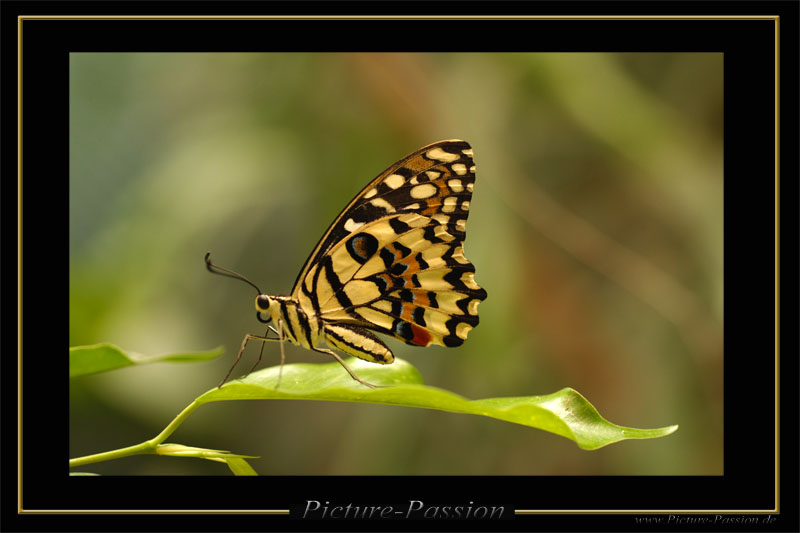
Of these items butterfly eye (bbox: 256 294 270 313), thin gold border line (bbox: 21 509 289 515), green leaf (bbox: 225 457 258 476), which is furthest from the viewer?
butterfly eye (bbox: 256 294 270 313)

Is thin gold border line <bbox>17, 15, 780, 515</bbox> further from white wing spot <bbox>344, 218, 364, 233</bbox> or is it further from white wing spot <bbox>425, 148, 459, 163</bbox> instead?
white wing spot <bbox>344, 218, 364, 233</bbox>

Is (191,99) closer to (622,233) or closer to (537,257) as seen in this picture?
(537,257)

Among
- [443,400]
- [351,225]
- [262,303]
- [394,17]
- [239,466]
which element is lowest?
[239,466]

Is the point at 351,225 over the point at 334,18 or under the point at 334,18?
under

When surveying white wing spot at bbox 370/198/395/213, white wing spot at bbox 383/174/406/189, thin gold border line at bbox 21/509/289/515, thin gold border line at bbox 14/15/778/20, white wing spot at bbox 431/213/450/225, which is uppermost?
thin gold border line at bbox 14/15/778/20

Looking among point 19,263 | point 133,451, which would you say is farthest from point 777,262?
point 19,263

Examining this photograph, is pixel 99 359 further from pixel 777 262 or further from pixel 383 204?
pixel 777 262

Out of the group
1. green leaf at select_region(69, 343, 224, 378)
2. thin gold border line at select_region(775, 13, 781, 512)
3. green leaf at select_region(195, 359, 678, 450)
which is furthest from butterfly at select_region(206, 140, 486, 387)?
thin gold border line at select_region(775, 13, 781, 512)
